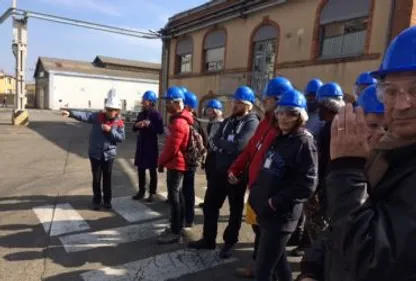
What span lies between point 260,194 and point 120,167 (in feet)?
22.9

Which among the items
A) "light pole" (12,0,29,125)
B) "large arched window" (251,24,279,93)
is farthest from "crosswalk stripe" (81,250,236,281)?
"light pole" (12,0,29,125)

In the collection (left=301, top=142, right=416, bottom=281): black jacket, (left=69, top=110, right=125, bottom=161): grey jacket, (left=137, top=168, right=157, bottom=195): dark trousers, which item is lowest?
(left=137, top=168, right=157, bottom=195): dark trousers

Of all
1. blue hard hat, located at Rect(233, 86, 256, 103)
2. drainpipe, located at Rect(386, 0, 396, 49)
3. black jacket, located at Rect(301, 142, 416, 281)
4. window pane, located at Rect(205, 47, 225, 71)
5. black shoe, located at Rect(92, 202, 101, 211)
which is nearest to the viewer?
black jacket, located at Rect(301, 142, 416, 281)

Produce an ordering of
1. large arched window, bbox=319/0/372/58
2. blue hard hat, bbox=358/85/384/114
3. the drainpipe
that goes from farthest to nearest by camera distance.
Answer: large arched window, bbox=319/0/372/58
the drainpipe
blue hard hat, bbox=358/85/384/114

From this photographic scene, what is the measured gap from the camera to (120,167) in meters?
9.45

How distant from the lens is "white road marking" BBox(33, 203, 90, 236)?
5.03 metres

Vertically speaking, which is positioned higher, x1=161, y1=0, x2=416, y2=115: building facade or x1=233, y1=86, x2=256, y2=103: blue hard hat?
x1=161, y1=0, x2=416, y2=115: building facade

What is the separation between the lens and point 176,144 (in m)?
4.69

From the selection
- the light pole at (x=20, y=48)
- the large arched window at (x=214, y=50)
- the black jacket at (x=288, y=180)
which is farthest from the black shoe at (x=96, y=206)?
the light pole at (x=20, y=48)

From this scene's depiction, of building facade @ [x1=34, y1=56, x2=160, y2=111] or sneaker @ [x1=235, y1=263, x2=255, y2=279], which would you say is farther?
building facade @ [x1=34, y1=56, x2=160, y2=111]

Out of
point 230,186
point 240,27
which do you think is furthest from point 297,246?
point 240,27

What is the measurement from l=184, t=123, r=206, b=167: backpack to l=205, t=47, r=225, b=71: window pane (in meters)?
13.2

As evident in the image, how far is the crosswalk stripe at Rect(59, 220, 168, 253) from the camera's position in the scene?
4559 millimetres

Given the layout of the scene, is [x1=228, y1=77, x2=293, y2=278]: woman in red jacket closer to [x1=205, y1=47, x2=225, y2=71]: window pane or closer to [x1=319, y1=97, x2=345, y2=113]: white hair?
[x1=319, y1=97, x2=345, y2=113]: white hair
